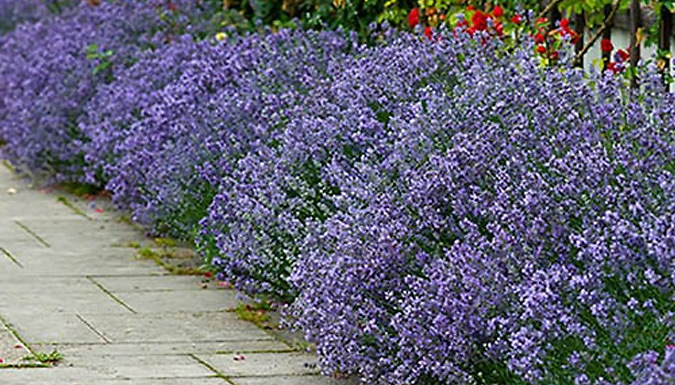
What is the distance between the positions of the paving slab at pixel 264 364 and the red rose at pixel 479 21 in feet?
6.51

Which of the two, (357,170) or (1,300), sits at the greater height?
(357,170)

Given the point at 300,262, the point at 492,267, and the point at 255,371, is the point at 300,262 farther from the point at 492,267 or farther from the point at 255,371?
the point at 492,267

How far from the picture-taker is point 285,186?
571 cm

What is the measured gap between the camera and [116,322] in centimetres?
561

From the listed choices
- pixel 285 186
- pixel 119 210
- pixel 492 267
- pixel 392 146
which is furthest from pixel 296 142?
pixel 119 210

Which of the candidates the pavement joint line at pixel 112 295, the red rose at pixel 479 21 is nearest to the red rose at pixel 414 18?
the red rose at pixel 479 21

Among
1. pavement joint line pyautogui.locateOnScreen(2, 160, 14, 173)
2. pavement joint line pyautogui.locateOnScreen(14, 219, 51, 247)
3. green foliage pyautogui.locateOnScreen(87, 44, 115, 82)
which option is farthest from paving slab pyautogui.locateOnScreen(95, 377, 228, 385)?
pavement joint line pyautogui.locateOnScreen(2, 160, 14, 173)

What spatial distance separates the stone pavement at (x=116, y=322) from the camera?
483 centimetres

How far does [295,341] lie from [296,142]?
2.86 ft

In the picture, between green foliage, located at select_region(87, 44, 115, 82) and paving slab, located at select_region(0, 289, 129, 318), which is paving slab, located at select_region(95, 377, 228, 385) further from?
green foliage, located at select_region(87, 44, 115, 82)

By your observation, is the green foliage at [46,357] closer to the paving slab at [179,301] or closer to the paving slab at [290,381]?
the paving slab at [290,381]

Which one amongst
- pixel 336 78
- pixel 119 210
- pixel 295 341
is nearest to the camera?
pixel 295 341

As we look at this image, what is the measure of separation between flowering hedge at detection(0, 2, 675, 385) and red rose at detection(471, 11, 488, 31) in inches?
11.6

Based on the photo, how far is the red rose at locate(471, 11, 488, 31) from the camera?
251 inches
